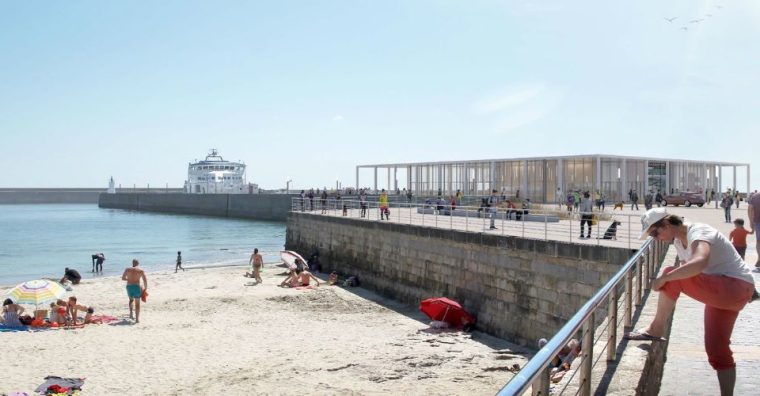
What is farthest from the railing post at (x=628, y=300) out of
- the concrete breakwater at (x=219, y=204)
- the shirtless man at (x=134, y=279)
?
the concrete breakwater at (x=219, y=204)

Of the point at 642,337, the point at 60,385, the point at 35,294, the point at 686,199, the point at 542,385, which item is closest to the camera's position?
the point at 542,385

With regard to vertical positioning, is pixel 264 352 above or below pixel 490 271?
below

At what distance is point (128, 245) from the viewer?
49.3 metres

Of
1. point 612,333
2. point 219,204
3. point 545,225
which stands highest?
point 545,225

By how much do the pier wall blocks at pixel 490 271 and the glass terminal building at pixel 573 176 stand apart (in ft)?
61.9

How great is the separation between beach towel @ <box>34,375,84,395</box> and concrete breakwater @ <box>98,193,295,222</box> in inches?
1962

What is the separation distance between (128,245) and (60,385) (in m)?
39.4

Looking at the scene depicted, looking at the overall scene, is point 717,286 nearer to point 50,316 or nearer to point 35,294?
point 35,294

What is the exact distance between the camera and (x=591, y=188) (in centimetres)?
4200

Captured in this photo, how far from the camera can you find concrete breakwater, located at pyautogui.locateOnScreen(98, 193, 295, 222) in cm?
7456

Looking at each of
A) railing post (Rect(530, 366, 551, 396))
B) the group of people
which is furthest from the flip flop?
the group of people

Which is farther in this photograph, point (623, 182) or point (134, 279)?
point (623, 182)

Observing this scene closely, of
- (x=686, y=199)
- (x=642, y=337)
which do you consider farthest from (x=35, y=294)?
(x=686, y=199)

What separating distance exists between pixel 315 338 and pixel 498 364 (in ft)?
16.5
